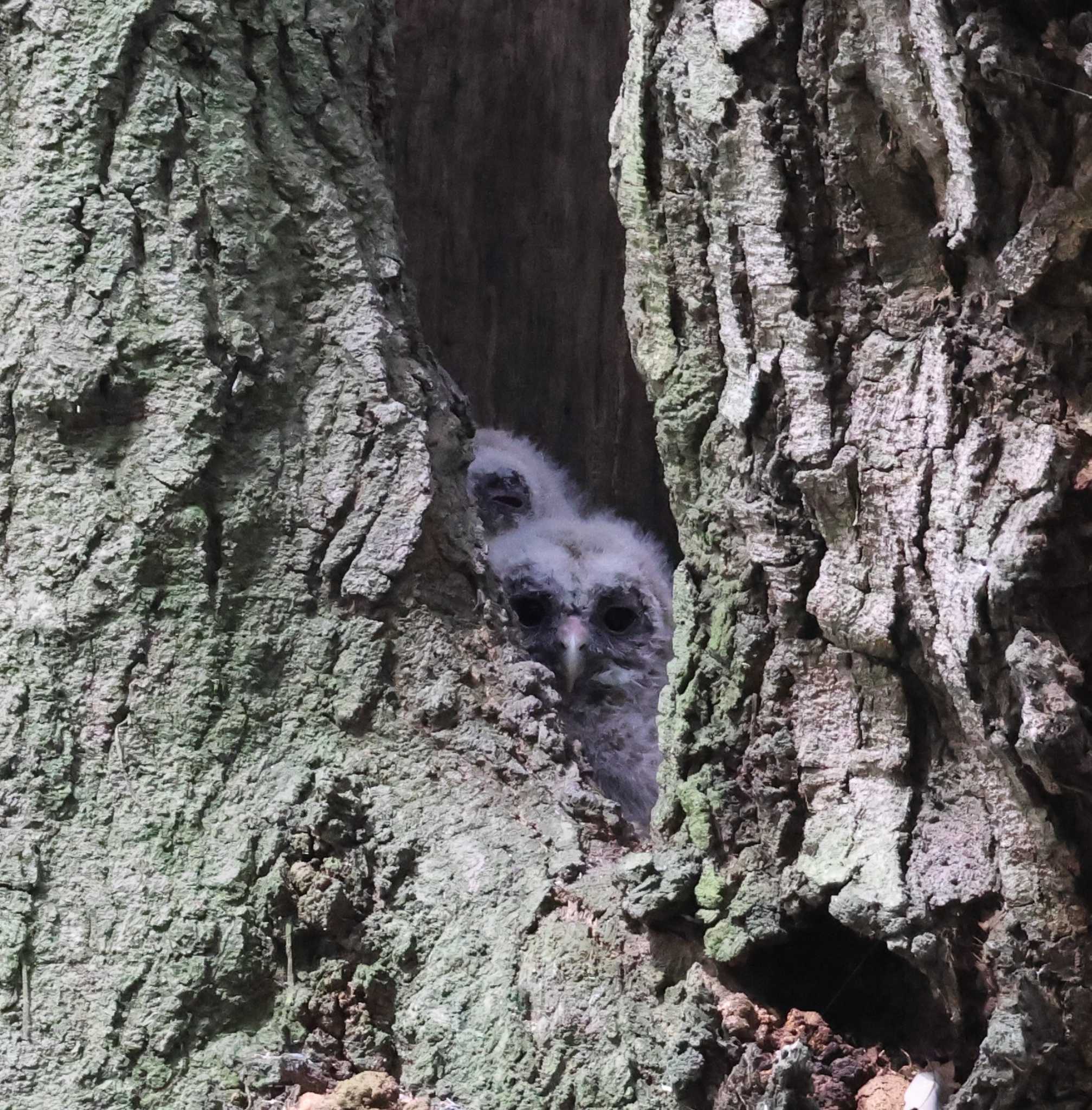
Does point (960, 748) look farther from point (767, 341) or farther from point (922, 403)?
point (767, 341)

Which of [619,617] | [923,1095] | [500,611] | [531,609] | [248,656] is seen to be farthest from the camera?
[619,617]

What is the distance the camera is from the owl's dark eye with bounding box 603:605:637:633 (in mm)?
4184

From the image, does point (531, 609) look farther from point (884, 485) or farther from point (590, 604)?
point (884, 485)

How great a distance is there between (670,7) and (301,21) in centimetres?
80

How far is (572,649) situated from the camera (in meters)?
3.92

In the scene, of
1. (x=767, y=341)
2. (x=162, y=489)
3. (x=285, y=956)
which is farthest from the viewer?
(x=162, y=489)

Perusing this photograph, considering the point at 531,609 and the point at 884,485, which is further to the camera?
the point at 531,609

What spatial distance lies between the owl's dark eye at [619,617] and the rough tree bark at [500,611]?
1.65 meters

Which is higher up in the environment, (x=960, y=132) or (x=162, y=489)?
(x=960, y=132)

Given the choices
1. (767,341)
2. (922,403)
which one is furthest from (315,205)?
(922,403)

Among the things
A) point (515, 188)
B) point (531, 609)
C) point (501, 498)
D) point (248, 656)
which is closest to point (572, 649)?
point (531, 609)

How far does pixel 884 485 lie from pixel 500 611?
0.89m

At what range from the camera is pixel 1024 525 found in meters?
1.62

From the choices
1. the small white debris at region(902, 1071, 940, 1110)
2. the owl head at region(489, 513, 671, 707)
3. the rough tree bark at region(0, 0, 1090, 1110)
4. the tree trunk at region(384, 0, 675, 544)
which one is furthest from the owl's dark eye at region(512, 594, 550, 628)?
the small white debris at region(902, 1071, 940, 1110)
